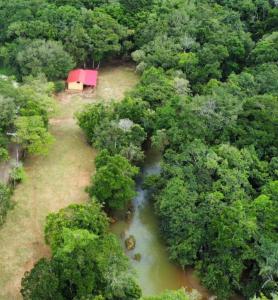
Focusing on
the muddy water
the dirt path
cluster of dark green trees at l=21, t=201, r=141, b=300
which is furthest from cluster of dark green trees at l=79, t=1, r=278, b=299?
cluster of dark green trees at l=21, t=201, r=141, b=300

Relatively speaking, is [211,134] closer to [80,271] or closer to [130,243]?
[130,243]

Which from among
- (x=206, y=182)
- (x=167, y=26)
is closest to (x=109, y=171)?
(x=206, y=182)

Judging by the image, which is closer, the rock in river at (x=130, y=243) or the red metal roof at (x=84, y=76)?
the rock in river at (x=130, y=243)

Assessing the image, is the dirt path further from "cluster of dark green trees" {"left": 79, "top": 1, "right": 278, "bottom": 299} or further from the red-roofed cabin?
"cluster of dark green trees" {"left": 79, "top": 1, "right": 278, "bottom": 299}

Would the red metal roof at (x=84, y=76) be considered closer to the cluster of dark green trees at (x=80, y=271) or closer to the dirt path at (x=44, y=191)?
the dirt path at (x=44, y=191)

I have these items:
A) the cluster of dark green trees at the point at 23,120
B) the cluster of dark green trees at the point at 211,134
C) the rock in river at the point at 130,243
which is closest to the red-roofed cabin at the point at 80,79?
the cluster of dark green trees at the point at 211,134

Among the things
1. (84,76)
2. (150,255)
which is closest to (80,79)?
(84,76)
